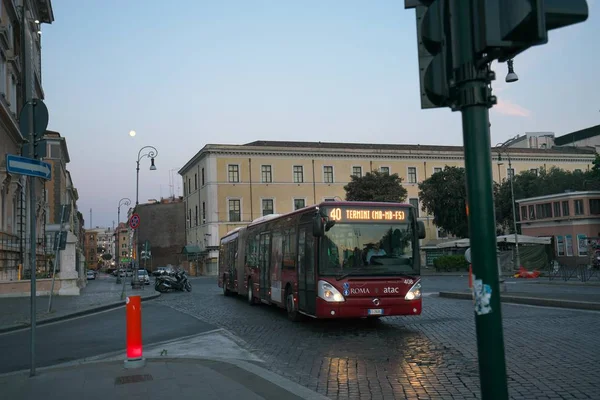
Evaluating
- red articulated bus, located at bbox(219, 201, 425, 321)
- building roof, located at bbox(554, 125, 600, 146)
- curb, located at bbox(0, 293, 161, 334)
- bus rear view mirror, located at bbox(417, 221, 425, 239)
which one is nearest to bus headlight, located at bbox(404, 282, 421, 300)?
red articulated bus, located at bbox(219, 201, 425, 321)

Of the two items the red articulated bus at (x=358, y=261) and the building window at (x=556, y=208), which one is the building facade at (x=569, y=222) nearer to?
the building window at (x=556, y=208)

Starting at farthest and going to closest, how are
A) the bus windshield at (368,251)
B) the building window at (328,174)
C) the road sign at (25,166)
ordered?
the building window at (328,174)
the bus windshield at (368,251)
the road sign at (25,166)

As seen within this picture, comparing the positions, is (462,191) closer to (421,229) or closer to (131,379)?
(421,229)

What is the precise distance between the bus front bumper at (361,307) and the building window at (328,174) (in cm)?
6131

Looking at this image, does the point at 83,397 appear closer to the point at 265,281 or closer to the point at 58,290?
the point at 265,281

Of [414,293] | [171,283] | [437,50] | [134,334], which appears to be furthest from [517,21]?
[171,283]

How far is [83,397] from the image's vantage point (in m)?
6.94

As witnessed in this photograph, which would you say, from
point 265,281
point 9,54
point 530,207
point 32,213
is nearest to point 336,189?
point 530,207

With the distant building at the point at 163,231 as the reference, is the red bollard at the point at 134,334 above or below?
below

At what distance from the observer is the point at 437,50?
3232 millimetres

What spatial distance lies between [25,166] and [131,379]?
335cm

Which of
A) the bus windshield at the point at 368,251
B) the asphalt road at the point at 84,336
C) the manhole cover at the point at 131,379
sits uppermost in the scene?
the bus windshield at the point at 368,251

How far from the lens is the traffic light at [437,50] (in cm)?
312

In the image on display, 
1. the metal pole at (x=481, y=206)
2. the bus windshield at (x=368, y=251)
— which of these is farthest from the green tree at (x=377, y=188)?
the metal pole at (x=481, y=206)
